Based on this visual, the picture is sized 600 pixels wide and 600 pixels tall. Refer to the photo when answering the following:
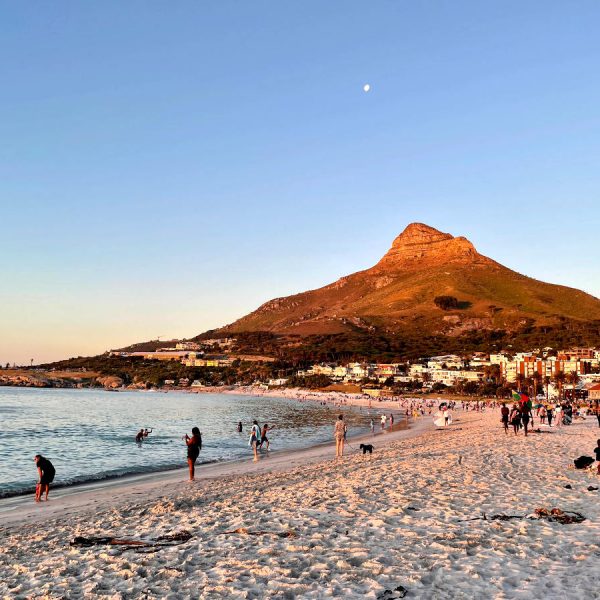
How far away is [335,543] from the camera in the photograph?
8508mm

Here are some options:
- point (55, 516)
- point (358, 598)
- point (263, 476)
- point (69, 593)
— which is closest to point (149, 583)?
point (69, 593)

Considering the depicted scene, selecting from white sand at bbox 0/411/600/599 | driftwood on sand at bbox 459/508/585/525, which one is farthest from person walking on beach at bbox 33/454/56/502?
driftwood on sand at bbox 459/508/585/525

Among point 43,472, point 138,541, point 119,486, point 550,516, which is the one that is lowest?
point 119,486

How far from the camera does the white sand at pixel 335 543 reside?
6762 millimetres

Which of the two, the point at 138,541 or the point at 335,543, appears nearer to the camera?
the point at 335,543

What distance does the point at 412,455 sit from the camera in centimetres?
2222

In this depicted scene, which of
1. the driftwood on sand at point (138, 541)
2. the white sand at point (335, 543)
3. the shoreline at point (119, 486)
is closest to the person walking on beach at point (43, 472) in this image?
the shoreline at point (119, 486)

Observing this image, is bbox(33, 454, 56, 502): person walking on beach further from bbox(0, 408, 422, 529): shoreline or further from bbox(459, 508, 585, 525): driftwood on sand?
bbox(459, 508, 585, 525): driftwood on sand

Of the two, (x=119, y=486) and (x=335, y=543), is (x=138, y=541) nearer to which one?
(x=335, y=543)

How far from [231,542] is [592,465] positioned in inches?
524

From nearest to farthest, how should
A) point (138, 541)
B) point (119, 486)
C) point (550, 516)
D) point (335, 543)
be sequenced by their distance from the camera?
point (335, 543), point (138, 541), point (550, 516), point (119, 486)

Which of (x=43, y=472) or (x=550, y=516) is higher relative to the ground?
(x=550, y=516)

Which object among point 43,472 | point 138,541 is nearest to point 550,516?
point 138,541

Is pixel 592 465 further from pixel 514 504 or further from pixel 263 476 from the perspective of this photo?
pixel 263 476
